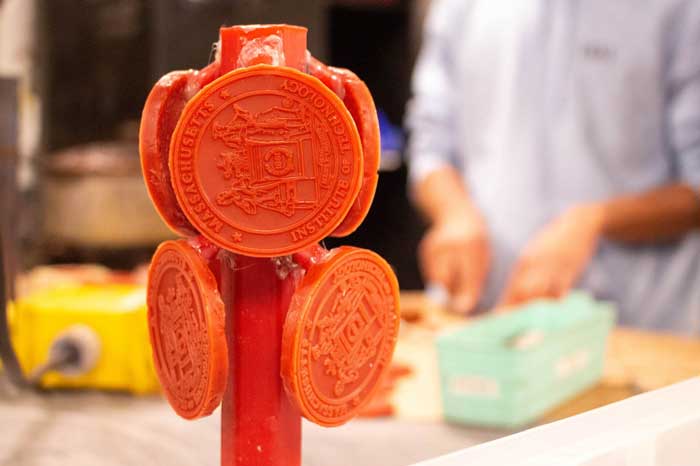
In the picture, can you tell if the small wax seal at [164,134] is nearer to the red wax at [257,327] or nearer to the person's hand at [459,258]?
the red wax at [257,327]

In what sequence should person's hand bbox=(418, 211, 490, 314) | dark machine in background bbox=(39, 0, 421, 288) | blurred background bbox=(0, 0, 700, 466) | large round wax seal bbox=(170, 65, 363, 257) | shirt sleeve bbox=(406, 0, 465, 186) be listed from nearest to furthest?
1. large round wax seal bbox=(170, 65, 363, 257)
2. blurred background bbox=(0, 0, 700, 466)
3. person's hand bbox=(418, 211, 490, 314)
4. shirt sleeve bbox=(406, 0, 465, 186)
5. dark machine in background bbox=(39, 0, 421, 288)

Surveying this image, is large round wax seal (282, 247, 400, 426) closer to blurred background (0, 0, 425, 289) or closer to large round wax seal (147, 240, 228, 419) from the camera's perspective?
large round wax seal (147, 240, 228, 419)

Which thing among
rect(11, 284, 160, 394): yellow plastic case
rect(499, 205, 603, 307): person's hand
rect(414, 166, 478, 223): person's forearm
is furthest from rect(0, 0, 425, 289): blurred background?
rect(11, 284, 160, 394): yellow plastic case

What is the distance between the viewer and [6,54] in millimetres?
1019

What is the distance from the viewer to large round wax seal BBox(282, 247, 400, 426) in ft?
1.35

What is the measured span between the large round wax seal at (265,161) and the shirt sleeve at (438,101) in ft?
4.66

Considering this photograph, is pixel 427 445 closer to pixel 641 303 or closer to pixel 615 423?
pixel 615 423

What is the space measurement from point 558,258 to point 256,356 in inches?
42.0

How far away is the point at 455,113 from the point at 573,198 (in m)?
0.32

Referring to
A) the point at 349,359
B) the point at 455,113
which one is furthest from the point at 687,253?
the point at 349,359

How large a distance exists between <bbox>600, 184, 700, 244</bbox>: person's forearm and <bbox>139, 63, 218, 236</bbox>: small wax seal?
4.10 feet

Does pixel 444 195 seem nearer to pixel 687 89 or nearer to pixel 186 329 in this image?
pixel 687 89

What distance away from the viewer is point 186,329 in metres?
0.43

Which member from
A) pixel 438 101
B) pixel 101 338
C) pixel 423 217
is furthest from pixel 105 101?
pixel 101 338
